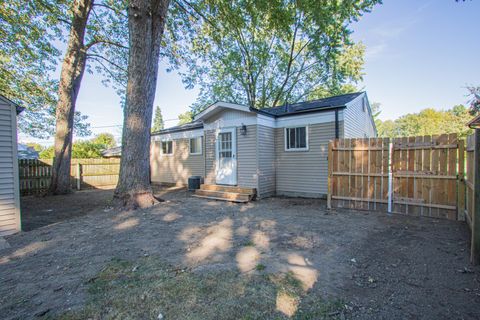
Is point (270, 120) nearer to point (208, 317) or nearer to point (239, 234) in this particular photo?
point (239, 234)

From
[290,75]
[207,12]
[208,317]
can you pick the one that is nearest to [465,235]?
[208,317]

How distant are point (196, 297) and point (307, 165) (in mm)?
7089

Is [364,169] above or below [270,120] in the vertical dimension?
below

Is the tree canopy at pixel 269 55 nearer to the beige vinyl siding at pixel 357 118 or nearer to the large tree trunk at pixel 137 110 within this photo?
the beige vinyl siding at pixel 357 118

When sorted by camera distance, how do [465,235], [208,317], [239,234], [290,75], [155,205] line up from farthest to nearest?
[290,75], [155,205], [239,234], [465,235], [208,317]

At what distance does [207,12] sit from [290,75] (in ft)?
37.4

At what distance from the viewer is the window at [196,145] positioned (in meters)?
11.8

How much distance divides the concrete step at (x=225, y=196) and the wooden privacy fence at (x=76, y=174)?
776cm

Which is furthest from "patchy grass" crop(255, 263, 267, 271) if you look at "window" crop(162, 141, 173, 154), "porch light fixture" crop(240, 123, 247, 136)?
"window" crop(162, 141, 173, 154)

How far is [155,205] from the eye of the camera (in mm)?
6766

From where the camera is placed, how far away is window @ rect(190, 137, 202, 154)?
1176cm

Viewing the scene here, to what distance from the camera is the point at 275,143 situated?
30.8ft

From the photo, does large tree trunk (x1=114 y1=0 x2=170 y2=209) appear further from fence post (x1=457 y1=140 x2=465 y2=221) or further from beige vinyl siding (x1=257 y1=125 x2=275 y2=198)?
fence post (x1=457 y1=140 x2=465 y2=221)

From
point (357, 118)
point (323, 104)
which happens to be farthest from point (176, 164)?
point (357, 118)
